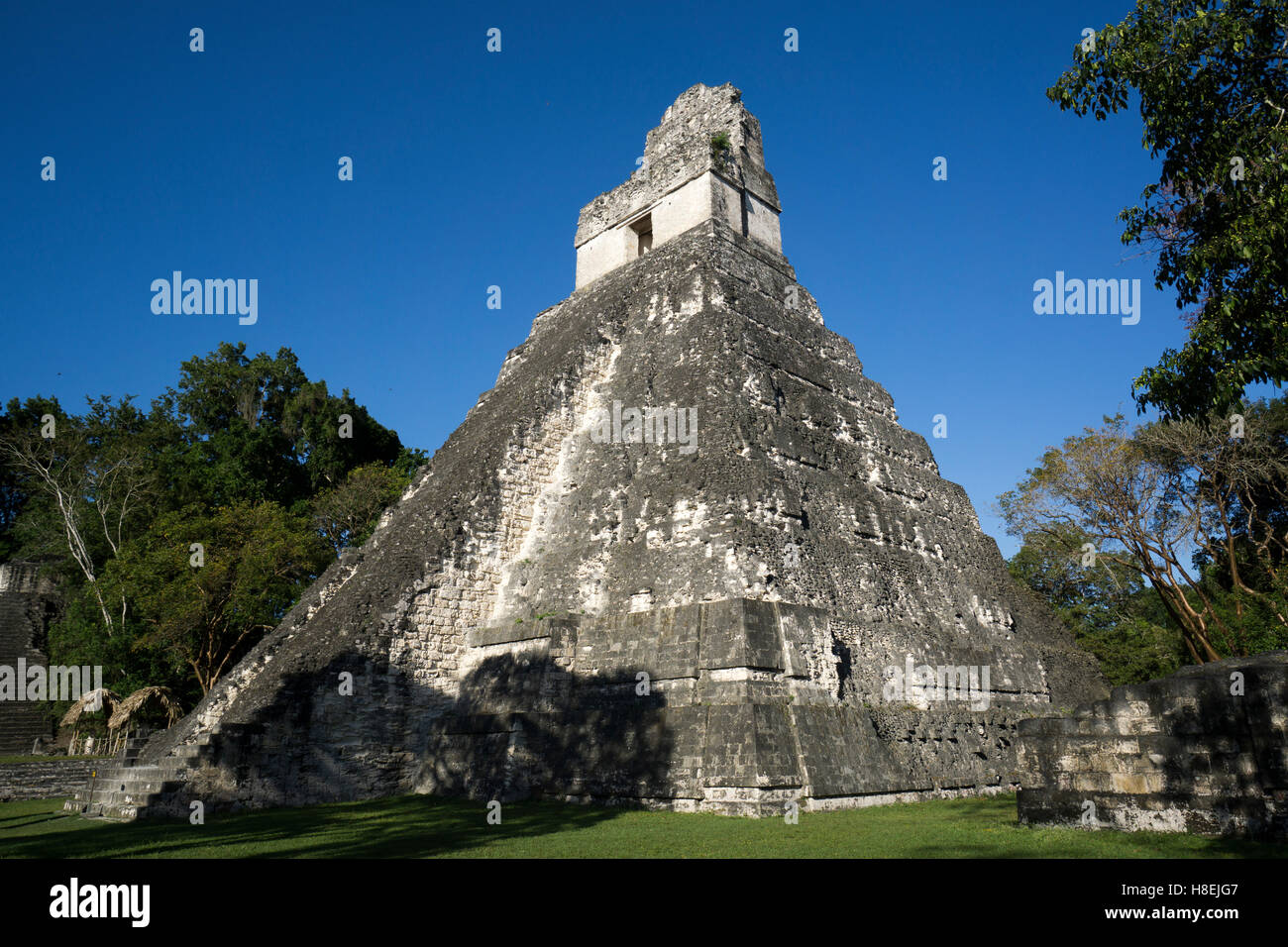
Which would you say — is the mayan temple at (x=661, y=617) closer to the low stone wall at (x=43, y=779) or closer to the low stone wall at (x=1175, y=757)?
the low stone wall at (x=43, y=779)

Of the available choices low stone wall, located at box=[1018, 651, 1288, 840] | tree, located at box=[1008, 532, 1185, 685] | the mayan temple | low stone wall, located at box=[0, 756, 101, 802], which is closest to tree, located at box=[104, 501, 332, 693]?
low stone wall, located at box=[0, 756, 101, 802]

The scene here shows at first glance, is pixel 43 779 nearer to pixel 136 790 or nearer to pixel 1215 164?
pixel 136 790

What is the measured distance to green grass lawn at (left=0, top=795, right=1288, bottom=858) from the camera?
6934 mm

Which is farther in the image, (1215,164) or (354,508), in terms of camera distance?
(354,508)

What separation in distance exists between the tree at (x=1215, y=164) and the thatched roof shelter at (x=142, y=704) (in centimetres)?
2006

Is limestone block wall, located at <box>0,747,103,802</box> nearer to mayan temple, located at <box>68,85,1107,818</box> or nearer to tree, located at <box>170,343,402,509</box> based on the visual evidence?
mayan temple, located at <box>68,85,1107,818</box>

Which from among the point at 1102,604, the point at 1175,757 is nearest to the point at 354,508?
the point at 1102,604

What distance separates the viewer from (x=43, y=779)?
1552cm

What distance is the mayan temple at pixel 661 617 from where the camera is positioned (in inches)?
432

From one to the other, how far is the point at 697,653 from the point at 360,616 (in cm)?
548

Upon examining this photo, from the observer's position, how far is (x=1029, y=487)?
24.5m

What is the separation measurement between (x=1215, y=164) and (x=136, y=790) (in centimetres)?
1591

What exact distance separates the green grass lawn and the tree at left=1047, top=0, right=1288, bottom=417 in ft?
17.7

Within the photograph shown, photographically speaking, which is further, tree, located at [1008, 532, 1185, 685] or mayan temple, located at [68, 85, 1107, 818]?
tree, located at [1008, 532, 1185, 685]
